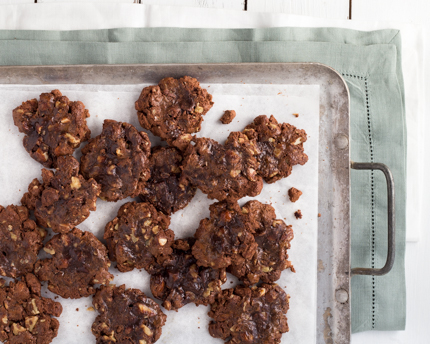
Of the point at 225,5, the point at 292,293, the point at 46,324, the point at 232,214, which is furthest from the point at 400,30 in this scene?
the point at 46,324

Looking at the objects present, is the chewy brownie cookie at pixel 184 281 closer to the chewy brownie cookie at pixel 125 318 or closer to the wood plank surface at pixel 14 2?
the chewy brownie cookie at pixel 125 318

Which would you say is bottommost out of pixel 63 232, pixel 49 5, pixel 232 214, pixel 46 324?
pixel 46 324

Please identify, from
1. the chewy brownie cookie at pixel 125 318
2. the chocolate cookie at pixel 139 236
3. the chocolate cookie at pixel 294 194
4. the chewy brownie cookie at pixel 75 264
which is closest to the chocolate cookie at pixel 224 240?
the chocolate cookie at pixel 139 236

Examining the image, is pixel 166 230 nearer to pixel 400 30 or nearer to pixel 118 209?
pixel 118 209

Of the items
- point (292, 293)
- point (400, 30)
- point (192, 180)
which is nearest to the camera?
point (192, 180)

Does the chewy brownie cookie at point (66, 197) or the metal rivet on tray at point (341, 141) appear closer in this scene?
the chewy brownie cookie at point (66, 197)

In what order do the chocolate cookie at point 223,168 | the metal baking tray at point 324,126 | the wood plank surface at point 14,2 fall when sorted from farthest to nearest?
the wood plank surface at point 14,2 < the metal baking tray at point 324,126 < the chocolate cookie at point 223,168

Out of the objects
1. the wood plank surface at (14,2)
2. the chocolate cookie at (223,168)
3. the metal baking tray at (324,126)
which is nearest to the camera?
the chocolate cookie at (223,168)
